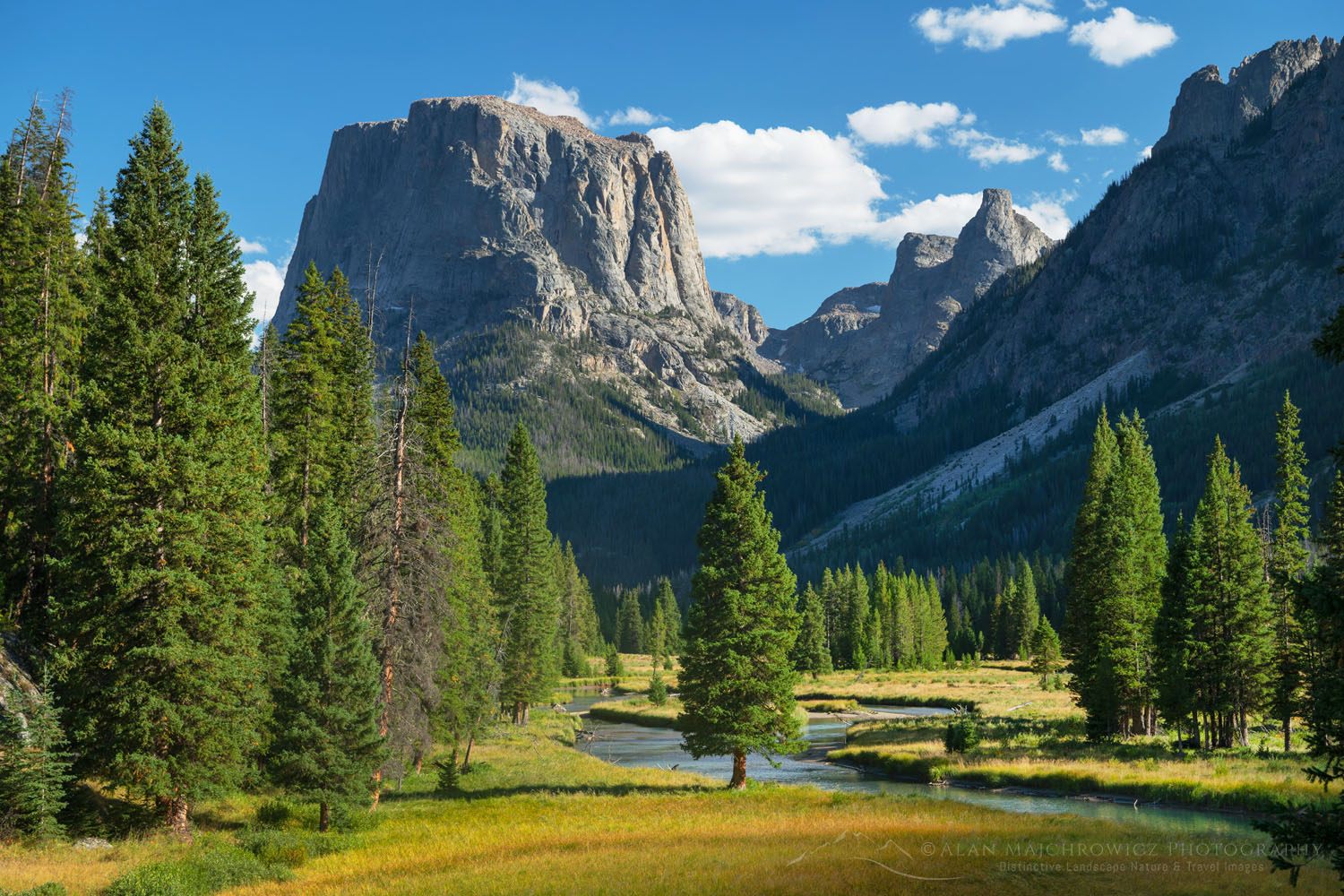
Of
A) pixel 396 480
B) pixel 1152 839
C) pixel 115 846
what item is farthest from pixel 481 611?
pixel 1152 839

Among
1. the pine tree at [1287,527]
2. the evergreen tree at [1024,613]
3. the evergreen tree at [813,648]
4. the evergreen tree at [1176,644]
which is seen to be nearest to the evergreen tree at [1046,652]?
the evergreen tree at [1024,613]

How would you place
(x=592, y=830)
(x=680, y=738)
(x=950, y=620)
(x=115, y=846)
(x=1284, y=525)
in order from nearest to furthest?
1. (x=115, y=846)
2. (x=592, y=830)
3. (x=1284, y=525)
4. (x=680, y=738)
5. (x=950, y=620)

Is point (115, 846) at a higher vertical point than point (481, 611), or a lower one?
lower

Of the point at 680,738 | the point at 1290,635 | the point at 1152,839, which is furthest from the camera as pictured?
the point at 680,738

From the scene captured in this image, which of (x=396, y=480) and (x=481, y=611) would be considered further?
(x=481, y=611)

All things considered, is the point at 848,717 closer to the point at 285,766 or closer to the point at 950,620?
the point at 285,766

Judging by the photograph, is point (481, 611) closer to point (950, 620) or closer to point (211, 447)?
point (211, 447)

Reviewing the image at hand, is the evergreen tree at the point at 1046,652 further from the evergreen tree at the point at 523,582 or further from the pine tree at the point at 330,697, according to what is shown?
the pine tree at the point at 330,697

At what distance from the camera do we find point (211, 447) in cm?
2605

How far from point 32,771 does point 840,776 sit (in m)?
38.1

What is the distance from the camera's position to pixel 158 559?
24.7 m

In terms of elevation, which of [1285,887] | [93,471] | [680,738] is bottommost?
[680,738]

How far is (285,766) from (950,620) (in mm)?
130352

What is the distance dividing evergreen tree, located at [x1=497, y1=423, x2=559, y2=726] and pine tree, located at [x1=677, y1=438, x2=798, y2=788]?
92.4ft
